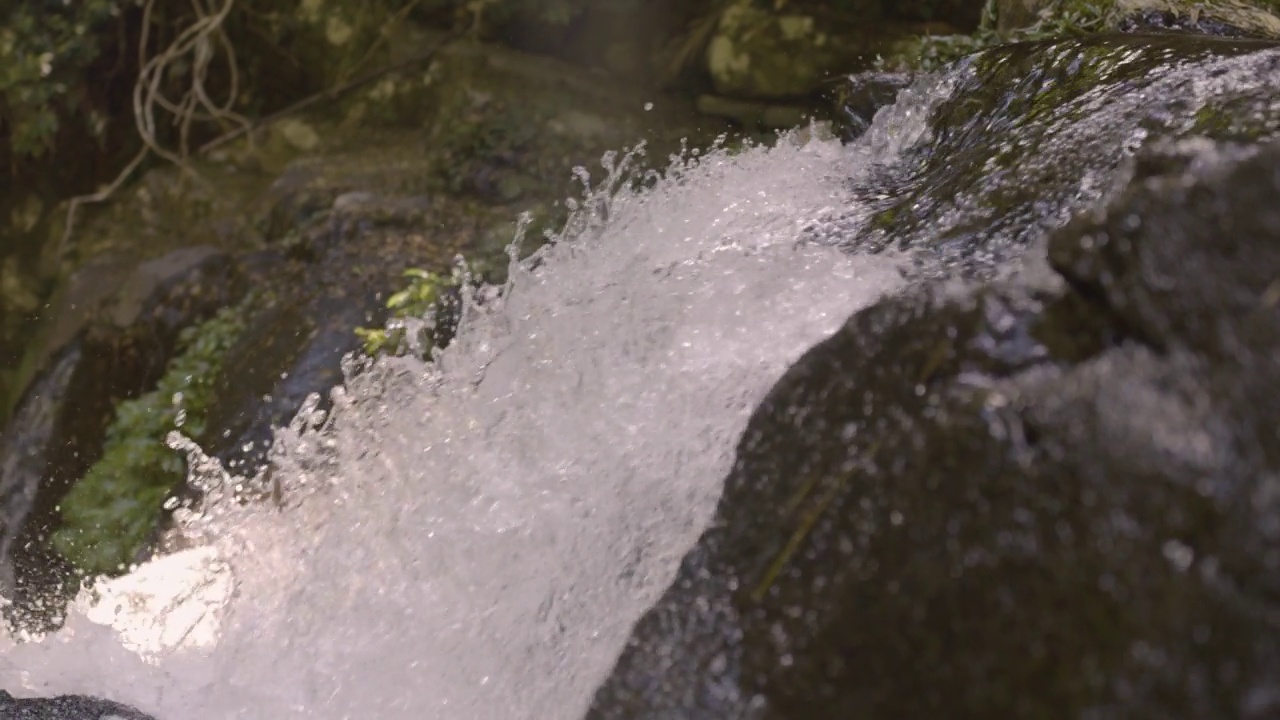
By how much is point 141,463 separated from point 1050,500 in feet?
11.9

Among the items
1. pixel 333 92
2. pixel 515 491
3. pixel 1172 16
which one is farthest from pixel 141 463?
pixel 1172 16

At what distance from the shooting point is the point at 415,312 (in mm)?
3695

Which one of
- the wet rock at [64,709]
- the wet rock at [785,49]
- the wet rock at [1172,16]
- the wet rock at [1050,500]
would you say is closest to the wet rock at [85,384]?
the wet rock at [64,709]

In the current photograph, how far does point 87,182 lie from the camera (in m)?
5.01

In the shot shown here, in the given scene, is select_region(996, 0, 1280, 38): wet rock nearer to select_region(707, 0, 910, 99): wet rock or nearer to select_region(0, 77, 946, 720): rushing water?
select_region(0, 77, 946, 720): rushing water

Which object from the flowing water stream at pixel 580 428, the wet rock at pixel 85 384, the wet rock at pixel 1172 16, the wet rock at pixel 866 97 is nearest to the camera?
the flowing water stream at pixel 580 428

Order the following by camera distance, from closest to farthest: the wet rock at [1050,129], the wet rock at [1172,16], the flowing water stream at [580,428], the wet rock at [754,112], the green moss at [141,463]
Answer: the wet rock at [1050,129] < the flowing water stream at [580,428] < the wet rock at [1172,16] < the green moss at [141,463] < the wet rock at [754,112]

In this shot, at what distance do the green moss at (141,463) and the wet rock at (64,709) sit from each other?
1211mm

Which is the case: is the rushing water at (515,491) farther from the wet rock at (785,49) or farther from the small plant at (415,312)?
the wet rock at (785,49)

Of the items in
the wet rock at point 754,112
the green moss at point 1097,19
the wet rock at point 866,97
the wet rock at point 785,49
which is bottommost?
the wet rock at point 754,112

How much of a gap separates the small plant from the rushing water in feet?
0.59

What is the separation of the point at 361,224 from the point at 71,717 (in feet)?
8.27

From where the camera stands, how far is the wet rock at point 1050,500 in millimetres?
933

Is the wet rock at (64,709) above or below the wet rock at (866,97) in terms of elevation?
below
